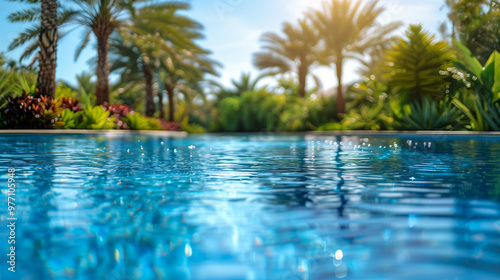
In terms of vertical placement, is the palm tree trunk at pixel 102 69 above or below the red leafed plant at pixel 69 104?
above

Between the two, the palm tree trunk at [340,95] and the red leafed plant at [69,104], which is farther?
the palm tree trunk at [340,95]

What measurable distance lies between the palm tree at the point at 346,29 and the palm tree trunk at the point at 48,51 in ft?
46.8

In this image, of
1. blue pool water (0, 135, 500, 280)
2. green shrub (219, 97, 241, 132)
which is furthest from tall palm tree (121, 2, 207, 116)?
blue pool water (0, 135, 500, 280)

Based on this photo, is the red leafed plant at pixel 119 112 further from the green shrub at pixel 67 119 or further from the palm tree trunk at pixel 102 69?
the green shrub at pixel 67 119

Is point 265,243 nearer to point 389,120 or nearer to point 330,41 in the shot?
point 389,120

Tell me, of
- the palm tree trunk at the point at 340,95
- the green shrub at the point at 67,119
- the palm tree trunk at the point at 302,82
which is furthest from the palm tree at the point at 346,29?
the green shrub at the point at 67,119

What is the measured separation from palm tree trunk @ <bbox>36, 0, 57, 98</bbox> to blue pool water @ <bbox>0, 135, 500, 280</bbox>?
451 inches

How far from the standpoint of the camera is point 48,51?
16.1 m

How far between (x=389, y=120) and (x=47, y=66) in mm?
12573

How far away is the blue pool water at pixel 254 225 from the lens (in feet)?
7.22

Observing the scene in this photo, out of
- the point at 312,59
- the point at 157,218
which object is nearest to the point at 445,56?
the point at 312,59

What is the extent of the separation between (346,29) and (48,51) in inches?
608

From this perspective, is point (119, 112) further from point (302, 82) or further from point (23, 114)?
point (302, 82)

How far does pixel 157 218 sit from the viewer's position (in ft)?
10.5
